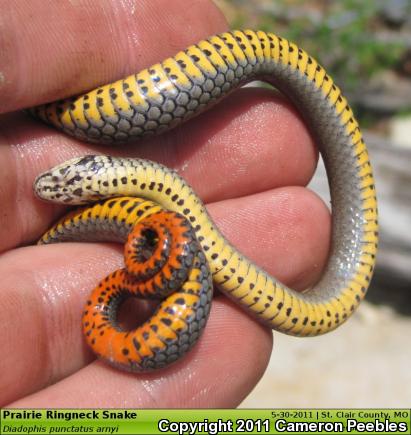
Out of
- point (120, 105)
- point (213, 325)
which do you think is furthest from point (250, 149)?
point (213, 325)

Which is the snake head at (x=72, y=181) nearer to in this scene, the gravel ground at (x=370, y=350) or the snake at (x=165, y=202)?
the snake at (x=165, y=202)

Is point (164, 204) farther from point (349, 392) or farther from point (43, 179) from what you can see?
point (349, 392)

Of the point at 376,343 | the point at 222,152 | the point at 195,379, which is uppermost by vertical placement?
the point at 222,152

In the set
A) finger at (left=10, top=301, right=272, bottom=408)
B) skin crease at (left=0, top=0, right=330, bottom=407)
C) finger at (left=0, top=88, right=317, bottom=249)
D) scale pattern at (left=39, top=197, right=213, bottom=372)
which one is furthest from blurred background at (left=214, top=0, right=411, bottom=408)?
scale pattern at (left=39, top=197, right=213, bottom=372)

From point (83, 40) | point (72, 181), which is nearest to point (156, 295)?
point (72, 181)

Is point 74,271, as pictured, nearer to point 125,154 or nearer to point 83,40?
point 125,154

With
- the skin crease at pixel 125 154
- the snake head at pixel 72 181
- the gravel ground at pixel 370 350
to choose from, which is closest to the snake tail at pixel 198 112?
the snake head at pixel 72 181

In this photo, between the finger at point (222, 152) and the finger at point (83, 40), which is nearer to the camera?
the finger at point (83, 40)
